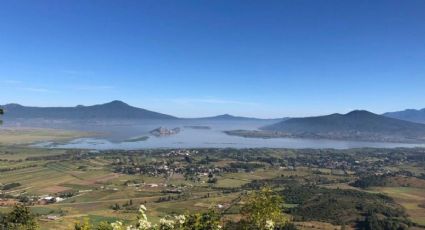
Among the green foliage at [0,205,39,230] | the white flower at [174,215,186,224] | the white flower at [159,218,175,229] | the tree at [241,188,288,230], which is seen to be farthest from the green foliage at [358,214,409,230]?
the white flower at [159,218,175,229]

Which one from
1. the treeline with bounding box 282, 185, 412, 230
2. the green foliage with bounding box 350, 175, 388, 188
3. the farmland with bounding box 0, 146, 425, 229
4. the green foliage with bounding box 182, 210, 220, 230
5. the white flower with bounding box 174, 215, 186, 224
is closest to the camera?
the white flower with bounding box 174, 215, 186, 224

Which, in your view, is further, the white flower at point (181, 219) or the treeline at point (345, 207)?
the treeline at point (345, 207)

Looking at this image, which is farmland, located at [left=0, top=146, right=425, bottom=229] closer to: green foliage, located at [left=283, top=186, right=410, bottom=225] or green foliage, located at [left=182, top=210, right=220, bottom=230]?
green foliage, located at [left=283, top=186, right=410, bottom=225]

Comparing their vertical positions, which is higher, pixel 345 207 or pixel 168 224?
pixel 168 224

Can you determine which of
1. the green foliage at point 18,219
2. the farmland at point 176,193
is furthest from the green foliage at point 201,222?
the farmland at point 176,193

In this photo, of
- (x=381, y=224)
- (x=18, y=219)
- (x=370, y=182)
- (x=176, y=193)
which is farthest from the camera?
(x=370, y=182)

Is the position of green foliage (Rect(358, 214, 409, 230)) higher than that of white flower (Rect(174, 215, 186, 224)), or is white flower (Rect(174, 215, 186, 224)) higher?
white flower (Rect(174, 215, 186, 224))

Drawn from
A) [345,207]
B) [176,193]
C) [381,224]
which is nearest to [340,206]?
[345,207]

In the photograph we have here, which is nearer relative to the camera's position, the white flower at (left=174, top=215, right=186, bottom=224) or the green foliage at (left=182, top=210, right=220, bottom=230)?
the white flower at (left=174, top=215, right=186, bottom=224)

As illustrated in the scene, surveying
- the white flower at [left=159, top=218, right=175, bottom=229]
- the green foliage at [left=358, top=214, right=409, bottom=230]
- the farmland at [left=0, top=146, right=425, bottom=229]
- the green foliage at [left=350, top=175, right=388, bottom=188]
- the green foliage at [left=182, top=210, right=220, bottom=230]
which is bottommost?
the green foliage at [left=358, top=214, right=409, bottom=230]

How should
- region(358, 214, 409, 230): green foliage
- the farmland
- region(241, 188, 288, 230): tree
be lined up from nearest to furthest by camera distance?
region(241, 188, 288, 230): tree → region(358, 214, 409, 230): green foliage → the farmland

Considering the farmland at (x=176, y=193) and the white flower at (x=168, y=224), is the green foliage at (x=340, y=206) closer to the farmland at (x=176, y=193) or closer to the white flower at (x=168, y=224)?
the farmland at (x=176, y=193)

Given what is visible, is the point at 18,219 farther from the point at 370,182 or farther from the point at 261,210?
the point at 370,182

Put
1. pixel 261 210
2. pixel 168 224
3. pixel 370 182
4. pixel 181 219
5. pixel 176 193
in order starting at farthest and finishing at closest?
pixel 370 182, pixel 176 193, pixel 261 210, pixel 181 219, pixel 168 224
